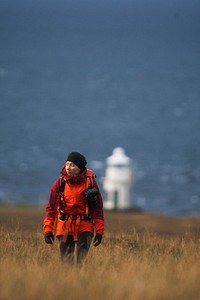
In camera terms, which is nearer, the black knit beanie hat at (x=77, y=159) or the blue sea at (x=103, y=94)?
the black knit beanie hat at (x=77, y=159)

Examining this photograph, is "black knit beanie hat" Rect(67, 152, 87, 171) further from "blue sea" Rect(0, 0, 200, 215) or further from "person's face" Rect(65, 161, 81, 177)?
"blue sea" Rect(0, 0, 200, 215)

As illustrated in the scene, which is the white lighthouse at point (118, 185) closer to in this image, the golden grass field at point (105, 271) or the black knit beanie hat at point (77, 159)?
the golden grass field at point (105, 271)

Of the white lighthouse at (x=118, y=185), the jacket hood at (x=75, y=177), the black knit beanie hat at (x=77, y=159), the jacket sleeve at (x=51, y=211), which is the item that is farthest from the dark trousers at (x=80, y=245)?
the white lighthouse at (x=118, y=185)

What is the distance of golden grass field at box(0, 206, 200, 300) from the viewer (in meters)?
7.50

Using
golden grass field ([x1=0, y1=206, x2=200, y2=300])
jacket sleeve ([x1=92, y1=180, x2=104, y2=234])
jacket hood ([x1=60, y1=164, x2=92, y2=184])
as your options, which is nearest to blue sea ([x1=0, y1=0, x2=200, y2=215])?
golden grass field ([x1=0, y1=206, x2=200, y2=300])

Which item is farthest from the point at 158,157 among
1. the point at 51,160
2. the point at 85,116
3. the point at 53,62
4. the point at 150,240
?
the point at 150,240

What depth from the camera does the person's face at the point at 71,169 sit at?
8.96 meters

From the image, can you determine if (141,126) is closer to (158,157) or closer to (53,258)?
(158,157)

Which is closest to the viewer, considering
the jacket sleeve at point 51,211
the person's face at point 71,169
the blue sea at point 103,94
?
the person's face at point 71,169

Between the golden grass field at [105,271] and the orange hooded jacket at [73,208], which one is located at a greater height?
the orange hooded jacket at [73,208]

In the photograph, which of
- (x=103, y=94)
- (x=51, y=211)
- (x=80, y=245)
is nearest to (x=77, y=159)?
(x=51, y=211)

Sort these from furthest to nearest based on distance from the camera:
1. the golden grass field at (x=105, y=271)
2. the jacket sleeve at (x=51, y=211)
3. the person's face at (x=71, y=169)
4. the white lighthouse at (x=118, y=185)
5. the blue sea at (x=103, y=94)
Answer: the blue sea at (x=103, y=94) → the white lighthouse at (x=118, y=185) → the jacket sleeve at (x=51, y=211) → the person's face at (x=71, y=169) → the golden grass field at (x=105, y=271)

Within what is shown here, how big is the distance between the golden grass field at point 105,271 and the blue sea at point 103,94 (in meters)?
38.3

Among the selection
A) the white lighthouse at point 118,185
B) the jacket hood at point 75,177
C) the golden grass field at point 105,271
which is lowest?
the golden grass field at point 105,271
